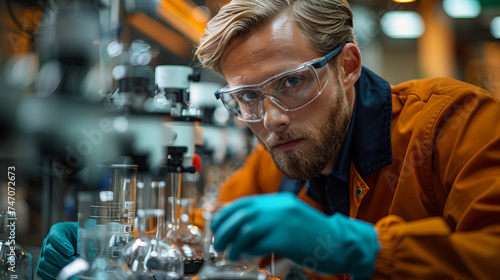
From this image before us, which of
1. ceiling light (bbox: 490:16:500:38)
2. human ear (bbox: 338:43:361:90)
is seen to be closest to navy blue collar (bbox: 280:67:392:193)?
human ear (bbox: 338:43:361:90)

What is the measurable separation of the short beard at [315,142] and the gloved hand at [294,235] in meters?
0.53

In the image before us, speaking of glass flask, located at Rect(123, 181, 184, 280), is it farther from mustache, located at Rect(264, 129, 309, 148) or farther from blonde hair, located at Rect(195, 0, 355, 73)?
blonde hair, located at Rect(195, 0, 355, 73)

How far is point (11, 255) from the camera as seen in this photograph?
125 cm

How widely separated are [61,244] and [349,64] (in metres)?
1.11

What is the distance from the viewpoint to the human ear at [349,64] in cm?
151

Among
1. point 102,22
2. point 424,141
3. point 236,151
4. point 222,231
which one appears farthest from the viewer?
point 236,151

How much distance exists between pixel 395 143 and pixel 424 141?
14 centimetres

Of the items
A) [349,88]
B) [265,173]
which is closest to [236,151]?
[265,173]

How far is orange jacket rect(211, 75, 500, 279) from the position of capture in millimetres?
926

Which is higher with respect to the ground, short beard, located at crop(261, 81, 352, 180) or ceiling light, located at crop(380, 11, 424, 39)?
ceiling light, located at crop(380, 11, 424, 39)

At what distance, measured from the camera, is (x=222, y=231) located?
0.85 m

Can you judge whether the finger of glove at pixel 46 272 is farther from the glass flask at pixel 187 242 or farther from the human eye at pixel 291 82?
the human eye at pixel 291 82

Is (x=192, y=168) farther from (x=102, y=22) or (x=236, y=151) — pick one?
(x=236, y=151)

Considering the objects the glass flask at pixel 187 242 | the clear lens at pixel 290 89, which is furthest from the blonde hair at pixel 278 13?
the glass flask at pixel 187 242
